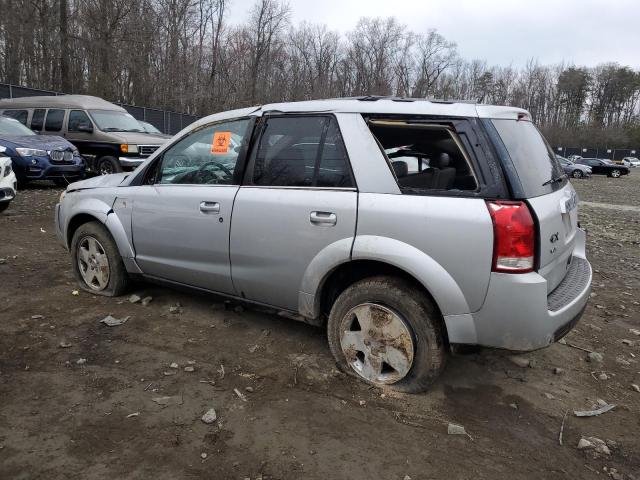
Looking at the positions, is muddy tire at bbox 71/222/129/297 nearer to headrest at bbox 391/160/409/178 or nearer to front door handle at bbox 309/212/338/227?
front door handle at bbox 309/212/338/227

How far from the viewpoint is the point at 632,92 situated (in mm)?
84938

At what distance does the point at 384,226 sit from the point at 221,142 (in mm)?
1585

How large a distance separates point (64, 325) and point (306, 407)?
222 centimetres

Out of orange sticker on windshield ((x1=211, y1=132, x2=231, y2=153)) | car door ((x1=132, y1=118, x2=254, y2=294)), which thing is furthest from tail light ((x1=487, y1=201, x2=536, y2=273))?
orange sticker on windshield ((x1=211, y1=132, x2=231, y2=153))

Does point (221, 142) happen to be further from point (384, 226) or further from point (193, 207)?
point (384, 226)

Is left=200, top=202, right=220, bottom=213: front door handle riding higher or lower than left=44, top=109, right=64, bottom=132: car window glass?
lower

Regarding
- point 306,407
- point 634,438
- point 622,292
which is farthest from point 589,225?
point 306,407

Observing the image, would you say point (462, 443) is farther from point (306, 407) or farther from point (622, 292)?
point (622, 292)

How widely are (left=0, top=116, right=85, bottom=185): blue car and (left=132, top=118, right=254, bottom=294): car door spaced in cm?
725

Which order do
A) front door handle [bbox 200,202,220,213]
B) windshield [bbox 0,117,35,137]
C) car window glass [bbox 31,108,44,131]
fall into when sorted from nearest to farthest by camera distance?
front door handle [bbox 200,202,220,213]
windshield [bbox 0,117,35,137]
car window glass [bbox 31,108,44,131]

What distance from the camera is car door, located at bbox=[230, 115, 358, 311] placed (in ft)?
9.94

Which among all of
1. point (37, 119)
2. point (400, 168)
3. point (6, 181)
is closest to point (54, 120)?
point (37, 119)

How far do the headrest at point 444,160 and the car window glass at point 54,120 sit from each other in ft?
40.4

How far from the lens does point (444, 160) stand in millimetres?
2895
